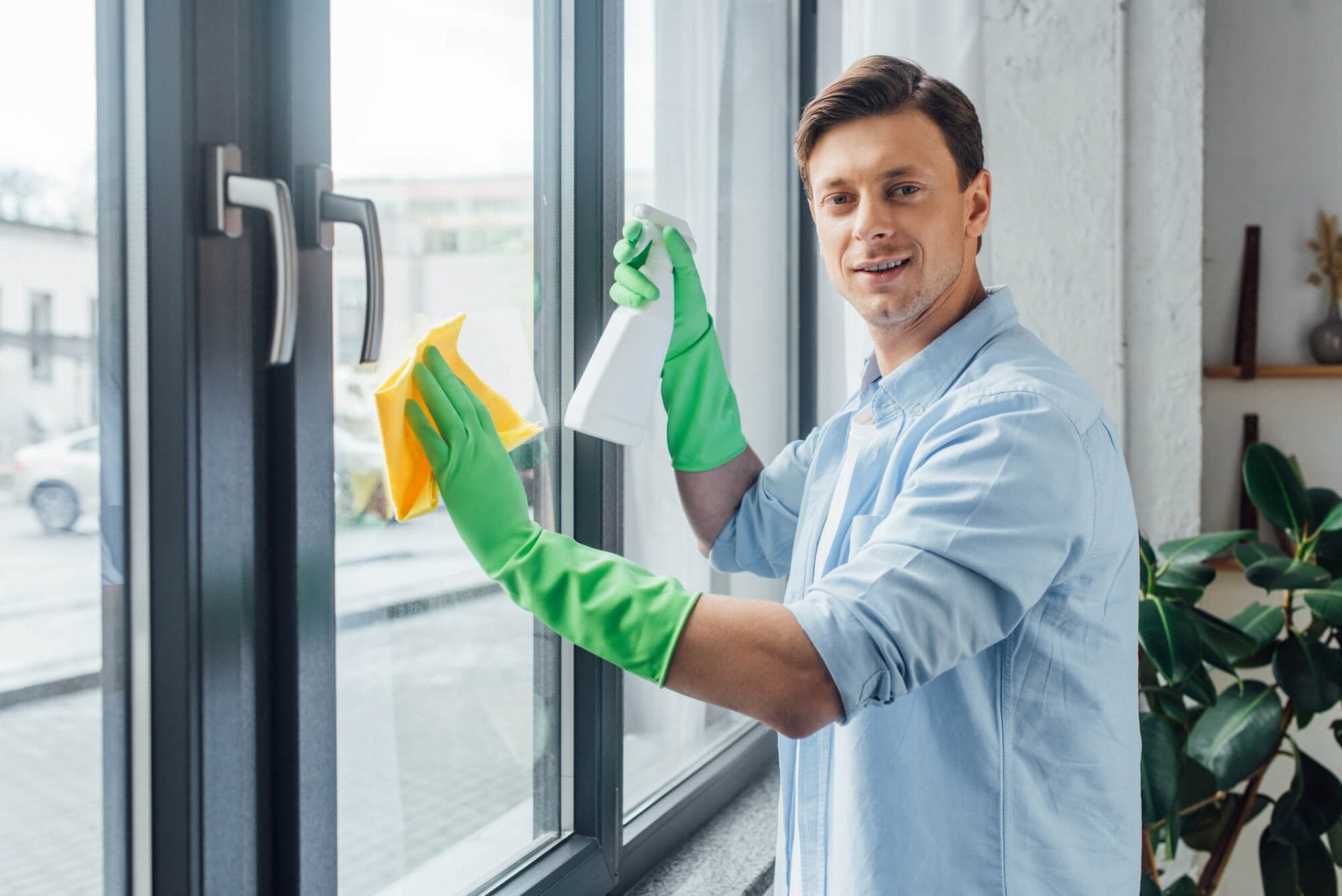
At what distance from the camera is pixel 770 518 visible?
1188mm

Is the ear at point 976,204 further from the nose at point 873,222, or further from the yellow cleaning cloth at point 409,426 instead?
the yellow cleaning cloth at point 409,426

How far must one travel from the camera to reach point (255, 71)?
2.34ft

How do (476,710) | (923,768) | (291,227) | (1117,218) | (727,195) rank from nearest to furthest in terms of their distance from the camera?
(291,227) → (923,768) → (476,710) → (727,195) → (1117,218)

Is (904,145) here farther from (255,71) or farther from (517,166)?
(255,71)

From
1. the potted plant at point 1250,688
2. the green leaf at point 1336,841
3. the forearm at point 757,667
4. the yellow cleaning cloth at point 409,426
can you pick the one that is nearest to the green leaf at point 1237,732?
the potted plant at point 1250,688

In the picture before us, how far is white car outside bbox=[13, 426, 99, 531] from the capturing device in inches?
24.6

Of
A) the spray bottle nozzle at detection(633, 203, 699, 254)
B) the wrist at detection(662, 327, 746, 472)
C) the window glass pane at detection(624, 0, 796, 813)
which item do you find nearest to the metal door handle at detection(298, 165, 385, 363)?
the spray bottle nozzle at detection(633, 203, 699, 254)

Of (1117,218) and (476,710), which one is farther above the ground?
(1117,218)

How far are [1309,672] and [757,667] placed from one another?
1278 millimetres

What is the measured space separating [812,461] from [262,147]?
0.63 meters

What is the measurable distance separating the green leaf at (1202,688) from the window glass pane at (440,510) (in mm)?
1002

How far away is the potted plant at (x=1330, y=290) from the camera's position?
2.14 meters

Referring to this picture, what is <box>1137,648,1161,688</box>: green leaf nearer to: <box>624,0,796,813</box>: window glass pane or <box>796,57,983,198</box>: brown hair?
<box>624,0,796,813</box>: window glass pane

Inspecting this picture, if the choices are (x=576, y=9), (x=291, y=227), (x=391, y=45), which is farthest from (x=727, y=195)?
(x=291, y=227)
